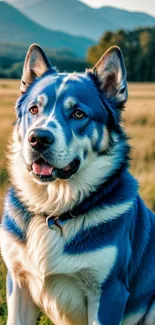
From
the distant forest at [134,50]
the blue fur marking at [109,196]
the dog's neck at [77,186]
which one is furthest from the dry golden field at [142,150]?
the distant forest at [134,50]

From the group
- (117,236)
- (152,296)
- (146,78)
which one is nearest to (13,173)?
(117,236)

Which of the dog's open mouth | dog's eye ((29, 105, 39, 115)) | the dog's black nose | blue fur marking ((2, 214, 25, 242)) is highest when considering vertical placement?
dog's eye ((29, 105, 39, 115))

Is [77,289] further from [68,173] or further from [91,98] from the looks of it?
[91,98]

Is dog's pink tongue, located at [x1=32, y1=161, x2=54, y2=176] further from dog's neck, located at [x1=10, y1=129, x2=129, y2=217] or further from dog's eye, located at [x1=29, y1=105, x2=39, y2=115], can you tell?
dog's eye, located at [x1=29, y1=105, x2=39, y2=115]

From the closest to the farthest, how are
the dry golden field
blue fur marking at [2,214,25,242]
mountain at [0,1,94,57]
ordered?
blue fur marking at [2,214,25,242] → the dry golden field → mountain at [0,1,94,57]

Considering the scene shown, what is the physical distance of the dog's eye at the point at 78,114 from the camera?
347 cm

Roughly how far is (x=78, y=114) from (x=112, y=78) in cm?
42

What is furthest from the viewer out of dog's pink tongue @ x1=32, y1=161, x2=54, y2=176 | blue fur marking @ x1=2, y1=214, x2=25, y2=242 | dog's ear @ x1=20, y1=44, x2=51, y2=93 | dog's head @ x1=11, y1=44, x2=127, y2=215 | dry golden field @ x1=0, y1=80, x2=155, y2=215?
dry golden field @ x1=0, y1=80, x2=155, y2=215

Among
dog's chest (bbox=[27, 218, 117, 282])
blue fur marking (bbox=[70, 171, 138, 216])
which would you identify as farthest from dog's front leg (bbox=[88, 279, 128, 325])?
blue fur marking (bbox=[70, 171, 138, 216])

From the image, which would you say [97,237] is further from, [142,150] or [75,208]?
[142,150]

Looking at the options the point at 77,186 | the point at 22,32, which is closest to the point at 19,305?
the point at 77,186

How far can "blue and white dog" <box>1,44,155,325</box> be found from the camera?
3.42 metres

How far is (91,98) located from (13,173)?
0.77 meters

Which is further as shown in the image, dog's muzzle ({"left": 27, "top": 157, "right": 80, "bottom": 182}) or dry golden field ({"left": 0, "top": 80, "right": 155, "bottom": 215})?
dry golden field ({"left": 0, "top": 80, "right": 155, "bottom": 215})
